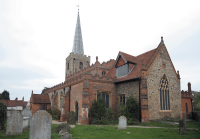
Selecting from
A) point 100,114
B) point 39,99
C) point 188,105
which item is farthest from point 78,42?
point 100,114

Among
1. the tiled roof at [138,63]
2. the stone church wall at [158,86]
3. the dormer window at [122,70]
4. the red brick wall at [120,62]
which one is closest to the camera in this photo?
the stone church wall at [158,86]

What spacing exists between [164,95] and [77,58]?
110 feet

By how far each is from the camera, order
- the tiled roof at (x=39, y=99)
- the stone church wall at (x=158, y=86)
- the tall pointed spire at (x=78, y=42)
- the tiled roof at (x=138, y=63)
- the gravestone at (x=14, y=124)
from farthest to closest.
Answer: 1. the tall pointed spire at (x=78, y=42)
2. the tiled roof at (x=39, y=99)
3. the tiled roof at (x=138, y=63)
4. the stone church wall at (x=158, y=86)
5. the gravestone at (x=14, y=124)

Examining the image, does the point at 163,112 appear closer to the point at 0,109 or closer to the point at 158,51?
the point at 158,51

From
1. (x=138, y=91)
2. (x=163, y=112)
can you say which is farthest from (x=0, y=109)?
(x=163, y=112)

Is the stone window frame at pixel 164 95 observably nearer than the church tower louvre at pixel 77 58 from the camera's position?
Yes

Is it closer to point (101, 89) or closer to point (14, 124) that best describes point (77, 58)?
point (101, 89)

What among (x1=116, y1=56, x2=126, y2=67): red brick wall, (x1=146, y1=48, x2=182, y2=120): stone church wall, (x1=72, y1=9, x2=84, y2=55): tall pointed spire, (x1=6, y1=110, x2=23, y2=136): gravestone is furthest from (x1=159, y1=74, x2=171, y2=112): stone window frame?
(x1=72, y1=9, x2=84, y2=55): tall pointed spire

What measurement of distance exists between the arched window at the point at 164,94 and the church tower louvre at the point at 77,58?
3095cm

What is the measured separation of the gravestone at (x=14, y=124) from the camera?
8984mm

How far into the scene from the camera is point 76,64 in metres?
47.2

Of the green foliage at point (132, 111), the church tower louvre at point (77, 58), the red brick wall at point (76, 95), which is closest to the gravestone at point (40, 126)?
the green foliage at point (132, 111)

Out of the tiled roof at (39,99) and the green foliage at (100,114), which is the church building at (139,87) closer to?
the green foliage at (100,114)

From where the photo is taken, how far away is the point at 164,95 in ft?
59.4
